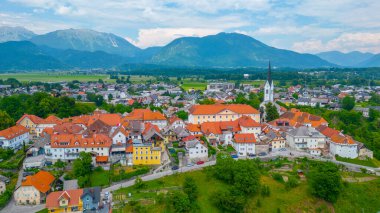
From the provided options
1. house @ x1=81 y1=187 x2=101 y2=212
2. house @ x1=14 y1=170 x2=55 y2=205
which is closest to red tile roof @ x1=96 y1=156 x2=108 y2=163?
house @ x1=14 y1=170 x2=55 y2=205

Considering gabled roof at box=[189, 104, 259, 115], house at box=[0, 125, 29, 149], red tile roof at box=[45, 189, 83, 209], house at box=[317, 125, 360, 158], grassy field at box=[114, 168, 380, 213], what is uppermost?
gabled roof at box=[189, 104, 259, 115]

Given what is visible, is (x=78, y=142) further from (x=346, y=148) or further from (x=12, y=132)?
(x=346, y=148)

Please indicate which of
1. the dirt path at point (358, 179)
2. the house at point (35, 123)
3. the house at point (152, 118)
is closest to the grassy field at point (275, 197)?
the dirt path at point (358, 179)

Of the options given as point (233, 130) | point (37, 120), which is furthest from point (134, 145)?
point (37, 120)

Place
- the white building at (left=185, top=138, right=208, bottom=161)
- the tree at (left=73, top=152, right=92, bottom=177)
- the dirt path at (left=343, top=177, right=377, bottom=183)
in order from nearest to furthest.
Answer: the tree at (left=73, top=152, right=92, bottom=177), the dirt path at (left=343, top=177, right=377, bottom=183), the white building at (left=185, top=138, right=208, bottom=161)

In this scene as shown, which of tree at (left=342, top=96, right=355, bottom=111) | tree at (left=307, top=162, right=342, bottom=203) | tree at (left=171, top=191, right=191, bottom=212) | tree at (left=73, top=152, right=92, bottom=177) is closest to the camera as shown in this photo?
tree at (left=171, top=191, right=191, bottom=212)

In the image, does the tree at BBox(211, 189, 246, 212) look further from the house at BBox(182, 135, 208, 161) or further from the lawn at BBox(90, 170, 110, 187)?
the lawn at BBox(90, 170, 110, 187)

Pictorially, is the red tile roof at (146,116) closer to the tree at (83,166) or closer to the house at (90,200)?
the tree at (83,166)
